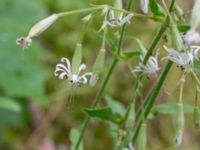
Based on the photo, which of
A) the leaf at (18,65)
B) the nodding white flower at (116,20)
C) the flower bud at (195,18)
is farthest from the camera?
the leaf at (18,65)

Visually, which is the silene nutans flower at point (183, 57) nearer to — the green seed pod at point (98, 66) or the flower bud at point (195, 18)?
the flower bud at point (195, 18)

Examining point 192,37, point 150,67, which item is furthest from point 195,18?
point 150,67

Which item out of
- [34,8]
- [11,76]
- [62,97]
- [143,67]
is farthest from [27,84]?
[143,67]

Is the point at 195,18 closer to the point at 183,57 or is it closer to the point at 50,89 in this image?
the point at 183,57

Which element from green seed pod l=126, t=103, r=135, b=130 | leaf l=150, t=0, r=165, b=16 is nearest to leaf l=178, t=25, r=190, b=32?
leaf l=150, t=0, r=165, b=16

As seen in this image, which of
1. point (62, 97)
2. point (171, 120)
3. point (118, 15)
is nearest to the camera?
point (118, 15)

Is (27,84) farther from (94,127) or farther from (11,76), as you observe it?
(94,127)

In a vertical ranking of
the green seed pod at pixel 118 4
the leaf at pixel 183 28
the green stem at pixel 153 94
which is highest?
the green seed pod at pixel 118 4

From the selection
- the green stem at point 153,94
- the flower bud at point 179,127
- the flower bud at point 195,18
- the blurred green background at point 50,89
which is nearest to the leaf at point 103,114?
the green stem at point 153,94
